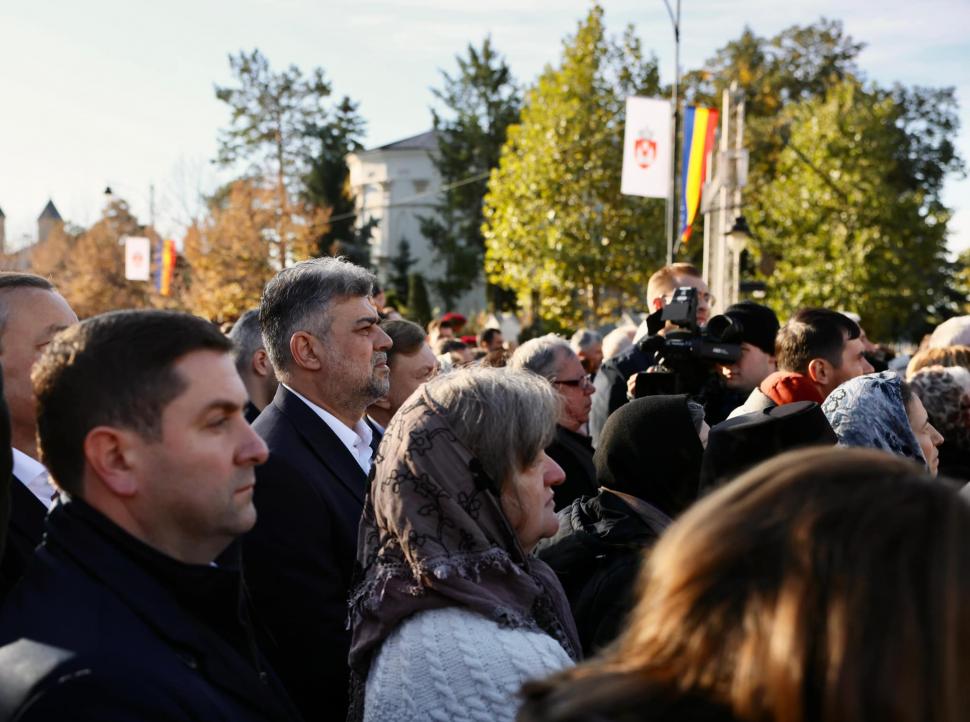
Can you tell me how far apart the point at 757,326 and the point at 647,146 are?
419 inches

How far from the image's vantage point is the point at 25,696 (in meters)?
1.66

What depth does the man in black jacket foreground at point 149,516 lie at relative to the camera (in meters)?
1.83

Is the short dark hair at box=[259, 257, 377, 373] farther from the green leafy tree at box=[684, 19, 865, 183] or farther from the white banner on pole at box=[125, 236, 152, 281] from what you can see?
the green leafy tree at box=[684, 19, 865, 183]

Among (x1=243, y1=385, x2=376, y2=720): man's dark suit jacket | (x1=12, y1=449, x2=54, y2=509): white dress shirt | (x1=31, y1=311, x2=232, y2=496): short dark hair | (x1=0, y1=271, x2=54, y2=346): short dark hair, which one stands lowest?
(x1=243, y1=385, x2=376, y2=720): man's dark suit jacket

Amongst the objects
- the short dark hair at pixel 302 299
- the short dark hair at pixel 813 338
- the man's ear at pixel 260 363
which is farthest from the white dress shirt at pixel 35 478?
the short dark hair at pixel 813 338

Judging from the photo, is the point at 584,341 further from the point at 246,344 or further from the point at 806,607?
the point at 806,607

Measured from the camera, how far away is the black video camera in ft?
15.5

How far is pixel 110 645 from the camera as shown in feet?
5.83

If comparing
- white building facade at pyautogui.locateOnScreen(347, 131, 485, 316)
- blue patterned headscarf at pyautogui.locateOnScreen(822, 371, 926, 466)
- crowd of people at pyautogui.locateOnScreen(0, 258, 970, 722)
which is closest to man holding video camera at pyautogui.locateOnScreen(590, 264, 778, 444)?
crowd of people at pyautogui.locateOnScreen(0, 258, 970, 722)

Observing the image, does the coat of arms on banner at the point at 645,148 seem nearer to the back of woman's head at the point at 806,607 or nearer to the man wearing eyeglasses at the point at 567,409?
the man wearing eyeglasses at the point at 567,409

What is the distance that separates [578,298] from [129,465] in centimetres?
2468

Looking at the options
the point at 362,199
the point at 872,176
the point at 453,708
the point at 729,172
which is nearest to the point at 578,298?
the point at 872,176

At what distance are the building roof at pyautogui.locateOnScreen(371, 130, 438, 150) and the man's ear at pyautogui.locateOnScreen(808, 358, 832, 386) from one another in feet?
180

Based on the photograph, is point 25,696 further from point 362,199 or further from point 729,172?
point 362,199
